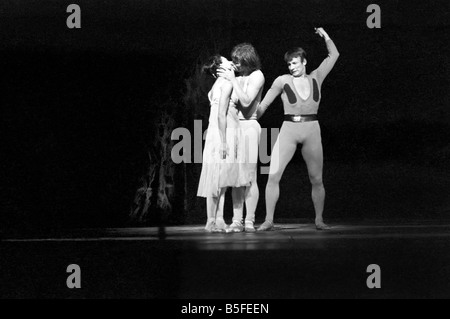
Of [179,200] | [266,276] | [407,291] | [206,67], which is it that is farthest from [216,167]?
[407,291]

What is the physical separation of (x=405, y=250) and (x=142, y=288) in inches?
79.0

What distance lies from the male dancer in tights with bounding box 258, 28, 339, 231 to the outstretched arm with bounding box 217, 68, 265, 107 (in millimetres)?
154

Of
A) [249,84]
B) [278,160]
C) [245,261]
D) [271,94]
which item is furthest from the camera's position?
[278,160]

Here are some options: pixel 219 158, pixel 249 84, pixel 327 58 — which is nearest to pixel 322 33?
pixel 327 58

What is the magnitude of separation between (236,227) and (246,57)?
1372 mm

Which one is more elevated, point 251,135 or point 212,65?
point 212,65

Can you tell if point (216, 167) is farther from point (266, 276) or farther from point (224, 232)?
point (266, 276)

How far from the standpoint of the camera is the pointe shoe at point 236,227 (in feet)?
22.4

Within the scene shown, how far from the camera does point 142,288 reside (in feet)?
16.8

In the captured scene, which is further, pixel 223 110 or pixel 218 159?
pixel 218 159

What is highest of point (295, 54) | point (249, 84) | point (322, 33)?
point (322, 33)

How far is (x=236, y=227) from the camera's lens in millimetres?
6848

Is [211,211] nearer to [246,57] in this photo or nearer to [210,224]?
[210,224]

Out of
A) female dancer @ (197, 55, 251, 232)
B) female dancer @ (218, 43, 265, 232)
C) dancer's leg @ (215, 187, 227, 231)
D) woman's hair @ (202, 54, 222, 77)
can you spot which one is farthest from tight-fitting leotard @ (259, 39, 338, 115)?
dancer's leg @ (215, 187, 227, 231)
